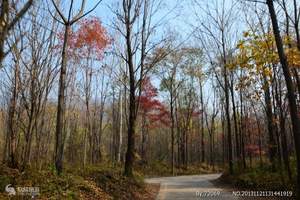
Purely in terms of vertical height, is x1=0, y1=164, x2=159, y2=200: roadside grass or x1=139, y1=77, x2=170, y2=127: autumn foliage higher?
x1=139, y1=77, x2=170, y2=127: autumn foliage

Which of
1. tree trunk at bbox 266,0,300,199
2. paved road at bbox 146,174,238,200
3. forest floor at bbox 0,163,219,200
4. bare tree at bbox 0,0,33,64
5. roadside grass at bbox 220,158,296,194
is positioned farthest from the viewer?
paved road at bbox 146,174,238,200

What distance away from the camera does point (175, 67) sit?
92.2ft

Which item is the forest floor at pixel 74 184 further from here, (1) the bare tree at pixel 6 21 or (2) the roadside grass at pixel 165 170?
(2) the roadside grass at pixel 165 170

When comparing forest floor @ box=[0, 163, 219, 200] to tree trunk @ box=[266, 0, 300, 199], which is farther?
forest floor @ box=[0, 163, 219, 200]

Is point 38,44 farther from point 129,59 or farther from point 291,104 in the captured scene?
point 291,104

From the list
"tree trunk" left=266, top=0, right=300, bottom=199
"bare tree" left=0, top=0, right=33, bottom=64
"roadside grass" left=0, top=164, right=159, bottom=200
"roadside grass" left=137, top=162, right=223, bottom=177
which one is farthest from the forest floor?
"roadside grass" left=137, top=162, right=223, bottom=177

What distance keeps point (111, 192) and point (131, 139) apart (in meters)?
3.36

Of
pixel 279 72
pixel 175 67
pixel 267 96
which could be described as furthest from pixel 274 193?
pixel 175 67

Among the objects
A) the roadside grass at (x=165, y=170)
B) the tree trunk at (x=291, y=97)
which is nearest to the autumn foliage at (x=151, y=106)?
the roadside grass at (x=165, y=170)

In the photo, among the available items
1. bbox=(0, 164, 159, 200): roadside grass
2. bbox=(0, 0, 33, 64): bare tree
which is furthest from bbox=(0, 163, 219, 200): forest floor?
bbox=(0, 0, 33, 64): bare tree

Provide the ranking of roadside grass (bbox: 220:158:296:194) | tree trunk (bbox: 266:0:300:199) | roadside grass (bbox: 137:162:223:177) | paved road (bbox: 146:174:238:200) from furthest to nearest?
roadside grass (bbox: 137:162:223:177), paved road (bbox: 146:174:238:200), roadside grass (bbox: 220:158:296:194), tree trunk (bbox: 266:0:300:199)

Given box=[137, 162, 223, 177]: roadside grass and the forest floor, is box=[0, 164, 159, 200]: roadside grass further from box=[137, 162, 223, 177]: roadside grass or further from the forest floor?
box=[137, 162, 223, 177]: roadside grass

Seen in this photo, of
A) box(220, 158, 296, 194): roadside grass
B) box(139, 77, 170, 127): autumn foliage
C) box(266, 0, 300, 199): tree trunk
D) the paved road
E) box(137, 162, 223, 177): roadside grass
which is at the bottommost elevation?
box(137, 162, 223, 177): roadside grass

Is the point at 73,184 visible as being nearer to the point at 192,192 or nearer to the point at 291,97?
the point at 192,192
